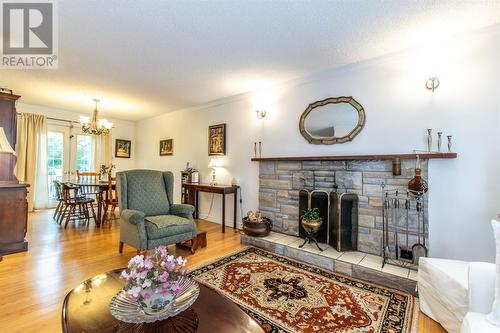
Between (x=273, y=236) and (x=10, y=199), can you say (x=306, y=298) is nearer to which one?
(x=273, y=236)

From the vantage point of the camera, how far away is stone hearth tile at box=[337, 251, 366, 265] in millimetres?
2509

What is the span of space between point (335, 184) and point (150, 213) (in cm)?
245

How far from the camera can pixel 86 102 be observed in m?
4.93

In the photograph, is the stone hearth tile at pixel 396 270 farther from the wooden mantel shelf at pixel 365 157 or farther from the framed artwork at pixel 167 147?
the framed artwork at pixel 167 147

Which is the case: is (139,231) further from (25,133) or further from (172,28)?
(25,133)

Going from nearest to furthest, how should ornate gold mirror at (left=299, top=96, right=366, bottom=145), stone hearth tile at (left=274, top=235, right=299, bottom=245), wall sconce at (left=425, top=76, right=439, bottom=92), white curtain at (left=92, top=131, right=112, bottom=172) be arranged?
wall sconce at (left=425, top=76, right=439, bottom=92), ornate gold mirror at (left=299, top=96, right=366, bottom=145), stone hearth tile at (left=274, top=235, right=299, bottom=245), white curtain at (left=92, top=131, right=112, bottom=172)

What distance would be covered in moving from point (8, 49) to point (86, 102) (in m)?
2.36

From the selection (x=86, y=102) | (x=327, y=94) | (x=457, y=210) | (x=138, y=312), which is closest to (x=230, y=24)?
(x=327, y=94)

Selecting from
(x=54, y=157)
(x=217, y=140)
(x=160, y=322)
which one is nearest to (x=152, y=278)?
(x=160, y=322)

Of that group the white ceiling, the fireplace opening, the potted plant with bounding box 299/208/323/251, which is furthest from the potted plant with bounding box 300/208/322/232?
the white ceiling

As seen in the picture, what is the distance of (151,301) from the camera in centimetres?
106

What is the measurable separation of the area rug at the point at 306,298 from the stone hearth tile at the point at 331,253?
20cm

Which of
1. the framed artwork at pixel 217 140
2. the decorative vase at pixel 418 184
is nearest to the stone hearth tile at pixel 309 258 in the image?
the decorative vase at pixel 418 184

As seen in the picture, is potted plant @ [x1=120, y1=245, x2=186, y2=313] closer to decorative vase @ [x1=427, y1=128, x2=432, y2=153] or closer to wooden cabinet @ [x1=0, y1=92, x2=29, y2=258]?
decorative vase @ [x1=427, y1=128, x2=432, y2=153]
